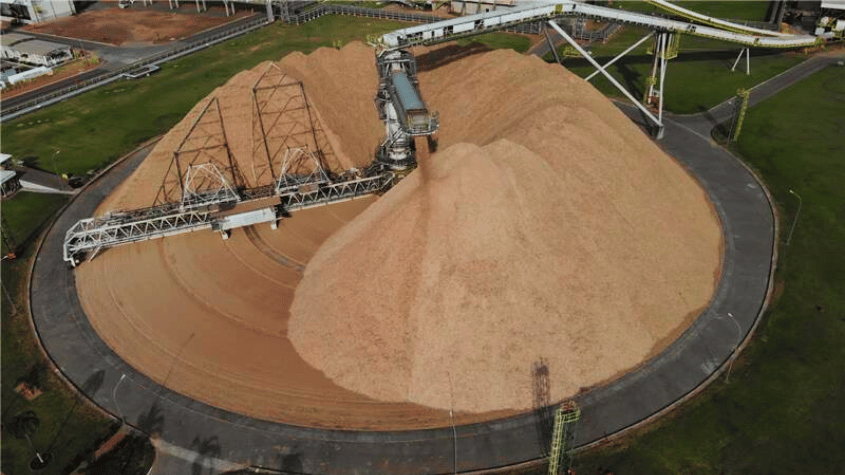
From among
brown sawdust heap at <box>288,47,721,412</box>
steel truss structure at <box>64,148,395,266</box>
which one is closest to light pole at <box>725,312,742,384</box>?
brown sawdust heap at <box>288,47,721,412</box>

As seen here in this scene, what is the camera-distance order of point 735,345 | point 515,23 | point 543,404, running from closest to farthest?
point 543,404, point 735,345, point 515,23

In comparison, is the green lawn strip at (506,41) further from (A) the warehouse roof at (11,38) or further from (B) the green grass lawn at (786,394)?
(A) the warehouse roof at (11,38)

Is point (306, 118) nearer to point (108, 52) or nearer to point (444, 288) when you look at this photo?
point (444, 288)

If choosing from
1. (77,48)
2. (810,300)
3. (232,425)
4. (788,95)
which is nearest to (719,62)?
(788,95)

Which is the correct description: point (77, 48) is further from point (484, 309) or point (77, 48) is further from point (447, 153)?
point (484, 309)

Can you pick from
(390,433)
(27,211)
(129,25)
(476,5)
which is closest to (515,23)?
(390,433)

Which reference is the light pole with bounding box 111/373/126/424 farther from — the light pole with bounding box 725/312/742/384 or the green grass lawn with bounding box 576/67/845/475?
the light pole with bounding box 725/312/742/384

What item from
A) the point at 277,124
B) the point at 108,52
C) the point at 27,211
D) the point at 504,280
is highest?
the point at 277,124
